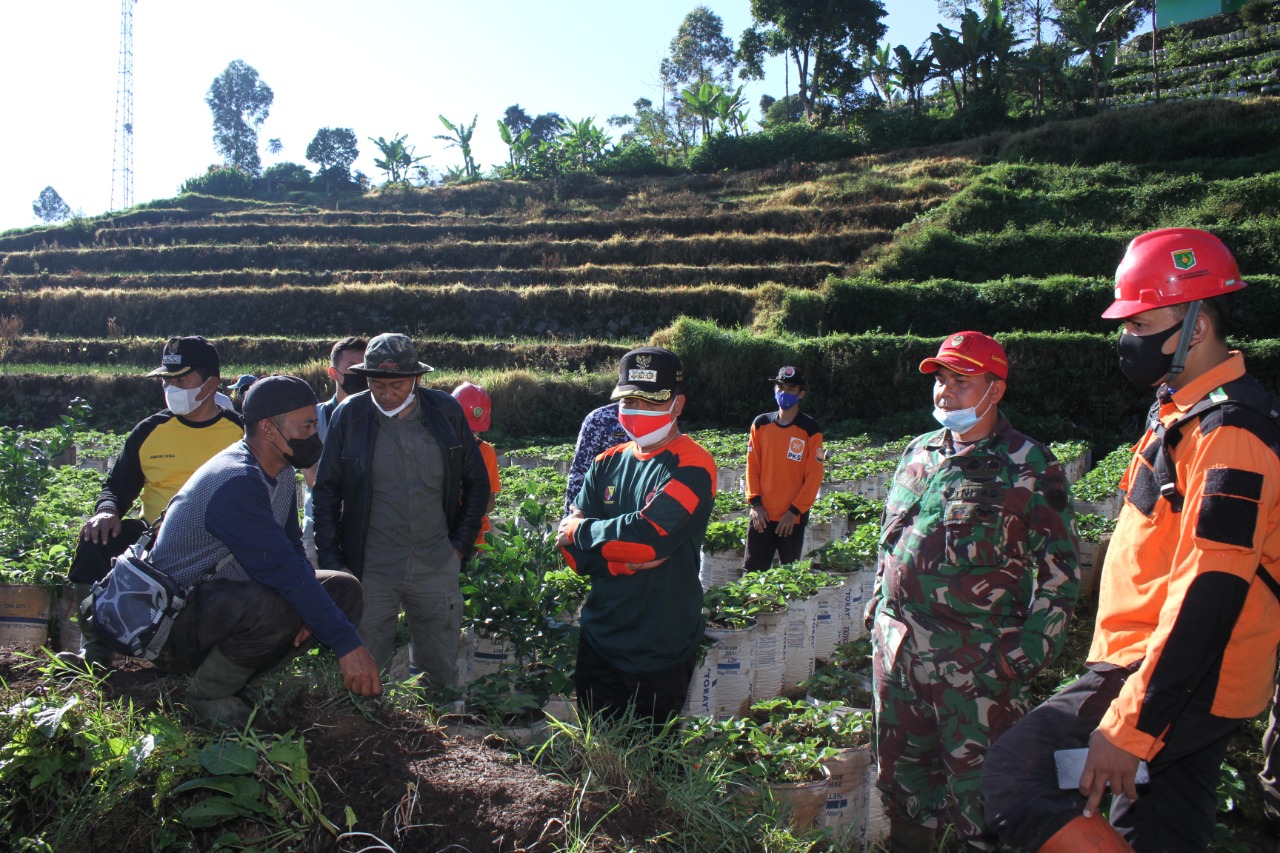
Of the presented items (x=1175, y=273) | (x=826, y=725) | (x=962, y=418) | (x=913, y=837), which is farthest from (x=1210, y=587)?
(x=826, y=725)

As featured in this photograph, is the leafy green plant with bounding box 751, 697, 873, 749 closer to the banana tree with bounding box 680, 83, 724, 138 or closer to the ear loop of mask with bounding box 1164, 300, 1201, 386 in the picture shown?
the ear loop of mask with bounding box 1164, 300, 1201, 386

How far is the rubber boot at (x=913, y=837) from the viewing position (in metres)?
3.46

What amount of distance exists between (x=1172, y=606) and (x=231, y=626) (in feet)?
9.56

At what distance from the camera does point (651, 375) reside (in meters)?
3.65

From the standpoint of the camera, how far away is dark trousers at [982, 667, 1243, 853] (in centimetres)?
252

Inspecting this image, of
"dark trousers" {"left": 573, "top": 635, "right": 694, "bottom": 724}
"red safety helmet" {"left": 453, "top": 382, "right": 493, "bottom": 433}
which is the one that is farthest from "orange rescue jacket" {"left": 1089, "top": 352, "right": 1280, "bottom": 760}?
"red safety helmet" {"left": 453, "top": 382, "right": 493, "bottom": 433}

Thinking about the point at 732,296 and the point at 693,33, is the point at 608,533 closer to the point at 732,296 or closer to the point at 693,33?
the point at 732,296

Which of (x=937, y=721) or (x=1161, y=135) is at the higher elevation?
(x=1161, y=135)

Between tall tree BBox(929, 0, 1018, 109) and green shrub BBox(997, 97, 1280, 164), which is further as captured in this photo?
tall tree BBox(929, 0, 1018, 109)

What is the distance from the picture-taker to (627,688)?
3670 millimetres

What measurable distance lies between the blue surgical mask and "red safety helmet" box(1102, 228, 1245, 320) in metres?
0.91

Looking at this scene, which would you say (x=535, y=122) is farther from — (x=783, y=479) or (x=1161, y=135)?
(x=783, y=479)

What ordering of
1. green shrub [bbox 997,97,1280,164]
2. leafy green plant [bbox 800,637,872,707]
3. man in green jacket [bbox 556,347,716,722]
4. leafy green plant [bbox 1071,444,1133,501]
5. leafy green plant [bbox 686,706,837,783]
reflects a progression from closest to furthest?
leafy green plant [bbox 686,706,837,783]
man in green jacket [bbox 556,347,716,722]
leafy green plant [bbox 800,637,872,707]
leafy green plant [bbox 1071,444,1133,501]
green shrub [bbox 997,97,1280,164]

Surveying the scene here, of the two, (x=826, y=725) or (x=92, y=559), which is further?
(x=92, y=559)
